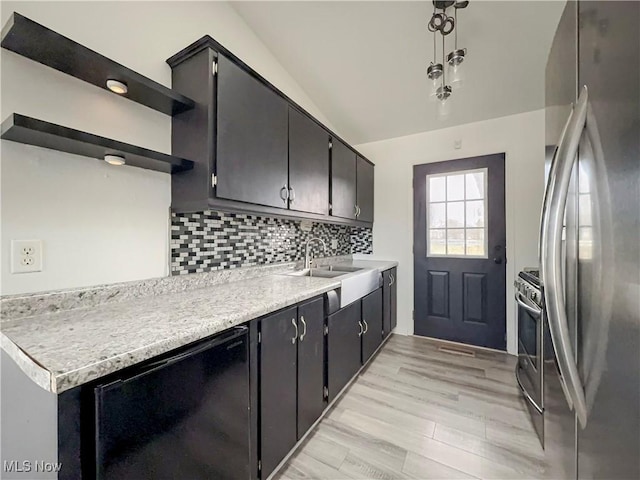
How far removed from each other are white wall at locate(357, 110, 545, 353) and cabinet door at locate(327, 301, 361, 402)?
1358 mm

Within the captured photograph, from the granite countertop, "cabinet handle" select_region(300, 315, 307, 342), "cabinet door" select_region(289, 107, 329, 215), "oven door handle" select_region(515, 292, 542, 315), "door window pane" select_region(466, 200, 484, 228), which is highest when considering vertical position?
"cabinet door" select_region(289, 107, 329, 215)

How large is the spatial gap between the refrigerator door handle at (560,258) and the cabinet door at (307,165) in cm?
136

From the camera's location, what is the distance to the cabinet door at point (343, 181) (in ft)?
7.68

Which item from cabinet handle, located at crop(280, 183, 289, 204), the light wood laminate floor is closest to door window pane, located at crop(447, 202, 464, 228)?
the light wood laminate floor

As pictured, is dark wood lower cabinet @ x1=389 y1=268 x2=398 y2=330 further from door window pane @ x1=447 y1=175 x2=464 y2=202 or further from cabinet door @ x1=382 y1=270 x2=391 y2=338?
door window pane @ x1=447 y1=175 x2=464 y2=202

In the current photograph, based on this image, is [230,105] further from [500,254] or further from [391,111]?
[500,254]

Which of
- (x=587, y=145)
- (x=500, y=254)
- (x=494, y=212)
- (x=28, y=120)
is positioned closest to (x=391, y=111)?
(x=494, y=212)

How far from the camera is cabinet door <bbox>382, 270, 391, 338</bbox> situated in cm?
261

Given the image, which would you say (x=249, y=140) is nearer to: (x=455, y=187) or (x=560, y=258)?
(x=560, y=258)

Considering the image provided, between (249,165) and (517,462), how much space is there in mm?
2120

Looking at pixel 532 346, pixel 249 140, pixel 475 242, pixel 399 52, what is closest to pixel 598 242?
pixel 532 346

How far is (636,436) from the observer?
17.5 inches

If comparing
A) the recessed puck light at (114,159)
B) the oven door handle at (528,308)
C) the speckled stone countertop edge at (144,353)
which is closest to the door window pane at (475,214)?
the oven door handle at (528,308)

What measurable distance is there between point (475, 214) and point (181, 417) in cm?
299
